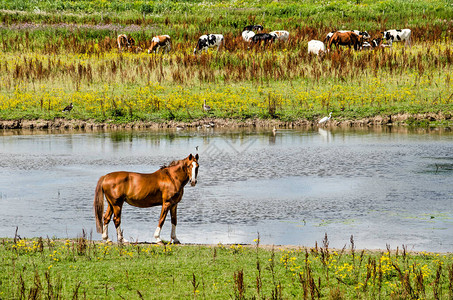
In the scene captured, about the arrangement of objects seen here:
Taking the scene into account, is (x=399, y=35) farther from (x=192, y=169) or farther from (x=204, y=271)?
(x=204, y=271)

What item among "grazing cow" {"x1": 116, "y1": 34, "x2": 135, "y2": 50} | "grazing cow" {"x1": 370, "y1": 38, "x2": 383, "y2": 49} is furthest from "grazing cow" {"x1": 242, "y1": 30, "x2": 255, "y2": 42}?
"grazing cow" {"x1": 370, "y1": 38, "x2": 383, "y2": 49}

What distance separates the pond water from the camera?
44.0 ft

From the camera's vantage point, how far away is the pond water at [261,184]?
13.4m

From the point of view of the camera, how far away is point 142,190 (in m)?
12.2

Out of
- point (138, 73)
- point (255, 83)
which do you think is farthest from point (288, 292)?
point (138, 73)

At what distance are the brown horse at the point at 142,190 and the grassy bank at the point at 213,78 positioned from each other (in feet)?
58.5

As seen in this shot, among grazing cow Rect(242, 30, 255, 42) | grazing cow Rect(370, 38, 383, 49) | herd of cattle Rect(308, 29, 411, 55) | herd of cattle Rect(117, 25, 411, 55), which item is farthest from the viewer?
grazing cow Rect(242, 30, 255, 42)

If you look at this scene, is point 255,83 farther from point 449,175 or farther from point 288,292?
point 288,292

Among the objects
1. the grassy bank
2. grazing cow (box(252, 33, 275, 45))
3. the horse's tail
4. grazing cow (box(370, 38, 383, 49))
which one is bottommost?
the horse's tail

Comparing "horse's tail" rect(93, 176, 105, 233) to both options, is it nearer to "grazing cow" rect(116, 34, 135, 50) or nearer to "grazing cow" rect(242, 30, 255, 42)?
"grazing cow" rect(116, 34, 135, 50)

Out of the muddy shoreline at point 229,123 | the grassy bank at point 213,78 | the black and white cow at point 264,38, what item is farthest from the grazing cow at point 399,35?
the muddy shoreline at point 229,123

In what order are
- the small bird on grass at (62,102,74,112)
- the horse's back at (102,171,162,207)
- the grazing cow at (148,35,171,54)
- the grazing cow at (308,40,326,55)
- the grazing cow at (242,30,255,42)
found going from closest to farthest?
the horse's back at (102,171,162,207) < the small bird on grass at (62,102,74,112) < the grazing cow at (308,40,326,55) < the grazing cow at (148,35,171,54) < the grazing cow at (242,30,255,42)

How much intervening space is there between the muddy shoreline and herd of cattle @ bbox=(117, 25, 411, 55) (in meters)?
8.68

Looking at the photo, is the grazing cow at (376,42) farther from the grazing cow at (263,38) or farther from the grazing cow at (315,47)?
the grazing cow at (263,38)
